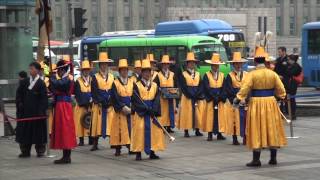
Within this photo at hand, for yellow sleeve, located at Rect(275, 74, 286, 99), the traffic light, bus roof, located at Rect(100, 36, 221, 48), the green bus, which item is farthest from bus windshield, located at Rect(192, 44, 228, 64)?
yellow sleeve, located at Rect(275, 74, 286, 99)

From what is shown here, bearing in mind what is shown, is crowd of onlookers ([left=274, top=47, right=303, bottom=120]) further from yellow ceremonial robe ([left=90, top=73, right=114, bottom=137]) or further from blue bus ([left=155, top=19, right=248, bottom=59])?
blue bus ([left=155, top=19, right=248, bottom=59])

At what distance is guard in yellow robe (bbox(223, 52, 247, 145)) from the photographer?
52.6 feet

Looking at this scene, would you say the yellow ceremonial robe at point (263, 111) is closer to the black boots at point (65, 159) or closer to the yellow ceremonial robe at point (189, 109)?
the black boots at point (65, 159)

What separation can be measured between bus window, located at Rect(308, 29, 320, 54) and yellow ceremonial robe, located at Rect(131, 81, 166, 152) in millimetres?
22286

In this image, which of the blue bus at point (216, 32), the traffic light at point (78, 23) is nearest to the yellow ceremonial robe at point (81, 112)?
the traffic light at point (78, 23)

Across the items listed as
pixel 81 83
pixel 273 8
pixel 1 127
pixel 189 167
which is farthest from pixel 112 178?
pixel 273 8

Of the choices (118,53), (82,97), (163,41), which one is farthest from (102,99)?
(118,53)

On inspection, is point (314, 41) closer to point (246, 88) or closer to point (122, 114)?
point (122, 114)

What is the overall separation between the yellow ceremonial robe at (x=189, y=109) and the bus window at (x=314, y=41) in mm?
18096

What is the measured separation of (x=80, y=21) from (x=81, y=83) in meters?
6.20

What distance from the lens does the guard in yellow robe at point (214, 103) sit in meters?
16.8

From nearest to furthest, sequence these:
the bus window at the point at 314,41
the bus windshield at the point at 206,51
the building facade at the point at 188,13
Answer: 1. the bus windshield at the point at 206,51
2. the bus window at the point at 314,41
3. the building facade at the point at 188,13

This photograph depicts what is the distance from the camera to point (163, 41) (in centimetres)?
3172

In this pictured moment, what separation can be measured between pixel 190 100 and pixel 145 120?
4274 mm
